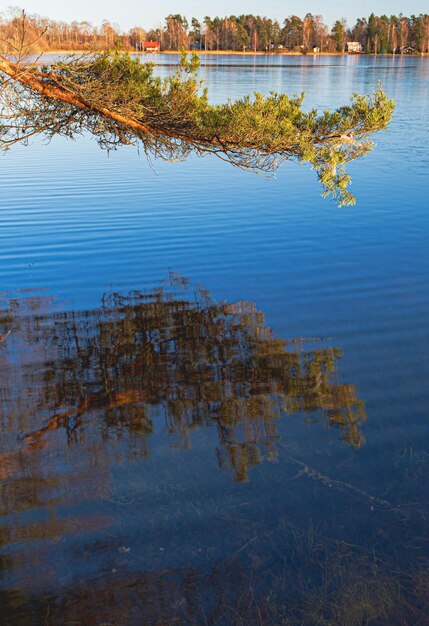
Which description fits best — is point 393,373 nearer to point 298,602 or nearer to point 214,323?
point 214,323

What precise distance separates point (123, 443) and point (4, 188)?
1533cm

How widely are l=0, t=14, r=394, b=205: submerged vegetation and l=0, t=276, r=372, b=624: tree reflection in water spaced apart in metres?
2.79

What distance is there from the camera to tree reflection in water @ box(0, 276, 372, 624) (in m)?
4.55

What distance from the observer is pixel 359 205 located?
17.8 meters

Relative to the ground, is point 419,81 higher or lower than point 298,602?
higher

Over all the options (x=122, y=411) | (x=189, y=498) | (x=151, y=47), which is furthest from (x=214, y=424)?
(x=151, y=47)

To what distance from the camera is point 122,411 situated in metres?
7.08

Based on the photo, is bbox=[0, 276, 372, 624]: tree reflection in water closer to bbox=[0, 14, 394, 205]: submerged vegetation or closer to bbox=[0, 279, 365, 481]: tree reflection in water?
bbox=[0, 279, 365, 481]: tree reflection in water

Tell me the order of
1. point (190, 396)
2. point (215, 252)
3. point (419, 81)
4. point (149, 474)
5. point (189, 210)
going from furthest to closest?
point (419, 81)
point (189, 210)
point (215, 252)
point (190, 396)
point (149, 474)

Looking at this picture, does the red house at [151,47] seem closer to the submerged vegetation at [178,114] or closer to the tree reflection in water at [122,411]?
the submerged vegetation at [178,114]

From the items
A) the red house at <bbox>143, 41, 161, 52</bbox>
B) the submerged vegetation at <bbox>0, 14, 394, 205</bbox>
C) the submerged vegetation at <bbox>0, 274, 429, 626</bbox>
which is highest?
the red house at <bbox>143, 41, 161, 52</bbox>

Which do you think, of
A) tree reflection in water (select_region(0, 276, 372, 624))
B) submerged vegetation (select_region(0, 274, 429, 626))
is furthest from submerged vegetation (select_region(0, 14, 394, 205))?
submerged vegetation (select_region(0, 274, 429, 626))

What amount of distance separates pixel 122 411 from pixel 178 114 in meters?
5.53

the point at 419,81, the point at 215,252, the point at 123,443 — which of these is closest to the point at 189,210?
the point at 215,252
